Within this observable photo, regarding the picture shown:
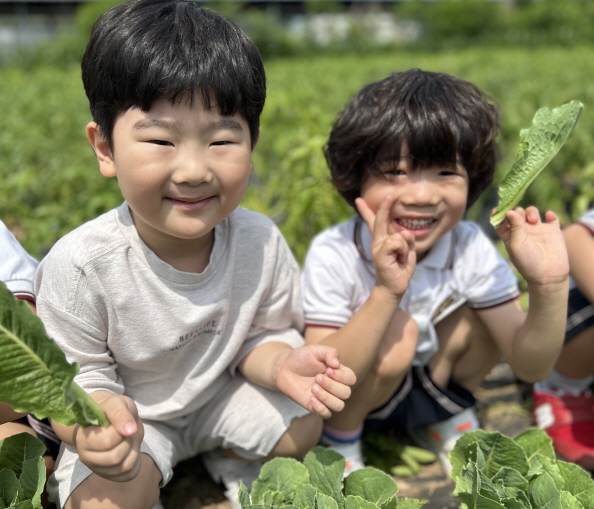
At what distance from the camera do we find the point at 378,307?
163 cm

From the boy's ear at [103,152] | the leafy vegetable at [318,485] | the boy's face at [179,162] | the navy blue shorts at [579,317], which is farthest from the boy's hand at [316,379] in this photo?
the navy blue shorts at [579,317]

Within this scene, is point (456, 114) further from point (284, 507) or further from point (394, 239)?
point (284, 507)

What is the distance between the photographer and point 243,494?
1.35 metres

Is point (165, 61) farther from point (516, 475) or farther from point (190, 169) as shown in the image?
point (516, 475)

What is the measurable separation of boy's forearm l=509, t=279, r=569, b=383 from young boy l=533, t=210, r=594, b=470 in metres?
0.34

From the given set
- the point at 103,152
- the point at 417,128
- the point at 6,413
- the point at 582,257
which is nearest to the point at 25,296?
the point at 6,413

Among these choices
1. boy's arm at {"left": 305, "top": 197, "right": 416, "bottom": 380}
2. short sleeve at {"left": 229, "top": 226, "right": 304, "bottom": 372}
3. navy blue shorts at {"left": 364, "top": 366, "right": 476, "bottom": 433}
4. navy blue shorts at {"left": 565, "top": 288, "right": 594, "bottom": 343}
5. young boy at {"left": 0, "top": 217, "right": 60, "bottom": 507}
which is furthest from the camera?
navy blue shorts at {"left": 565, "top": 288, "right": 594, "bottom": 343}

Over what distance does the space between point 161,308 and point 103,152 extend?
0.39 metres

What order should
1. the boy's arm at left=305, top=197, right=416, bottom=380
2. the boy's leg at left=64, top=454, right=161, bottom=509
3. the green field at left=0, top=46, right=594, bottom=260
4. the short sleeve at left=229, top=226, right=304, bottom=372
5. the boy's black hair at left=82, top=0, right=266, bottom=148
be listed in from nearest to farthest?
the boy's black hair at left=82, top=0, right=266, bottom=148 → the boy's leg at left=64, top=454, right=161, bottom=509 → the boy's arm at left=305, top=197, right=416, bottom=380 → the short sleeve at left=229, top=226, right=304, bottom=372 → the green field at left=0, top=46, right=594, bottom=260

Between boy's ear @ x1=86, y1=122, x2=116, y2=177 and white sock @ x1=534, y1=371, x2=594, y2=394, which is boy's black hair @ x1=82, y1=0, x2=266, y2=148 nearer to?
boy's ear @ x1=86, y1=122, x2=116, y2=177

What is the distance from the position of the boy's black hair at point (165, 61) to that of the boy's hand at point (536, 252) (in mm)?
735

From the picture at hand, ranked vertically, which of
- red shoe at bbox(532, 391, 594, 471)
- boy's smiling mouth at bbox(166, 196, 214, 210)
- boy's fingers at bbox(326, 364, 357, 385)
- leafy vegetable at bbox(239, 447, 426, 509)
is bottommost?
red shoe at bbox(532, 391, 594, 471)

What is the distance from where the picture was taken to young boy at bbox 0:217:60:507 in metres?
1.52

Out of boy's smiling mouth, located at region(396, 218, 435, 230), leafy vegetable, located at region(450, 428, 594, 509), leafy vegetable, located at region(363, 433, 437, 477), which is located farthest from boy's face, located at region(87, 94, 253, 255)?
leafy vegetable, located at region(363, 433, 437, 477)
